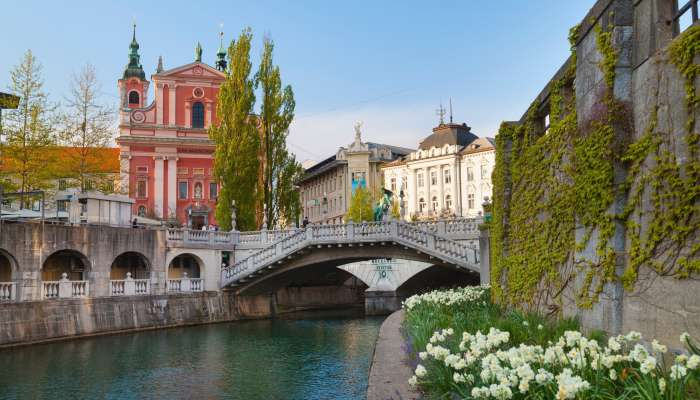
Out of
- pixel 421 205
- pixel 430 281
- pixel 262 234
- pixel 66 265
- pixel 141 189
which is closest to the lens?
pixel 66 265

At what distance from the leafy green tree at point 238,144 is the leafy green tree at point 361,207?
24309 millimetres

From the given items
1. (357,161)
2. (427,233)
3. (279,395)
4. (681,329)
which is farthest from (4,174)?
(357,161)

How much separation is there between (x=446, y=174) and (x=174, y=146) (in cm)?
Result: 2892

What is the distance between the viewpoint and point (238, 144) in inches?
1581

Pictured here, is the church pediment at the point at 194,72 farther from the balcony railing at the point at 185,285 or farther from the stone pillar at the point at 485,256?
the stone pillar at the point at 485,256

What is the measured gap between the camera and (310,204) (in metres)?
87.0

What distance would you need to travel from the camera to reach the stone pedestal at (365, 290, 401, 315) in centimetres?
4291

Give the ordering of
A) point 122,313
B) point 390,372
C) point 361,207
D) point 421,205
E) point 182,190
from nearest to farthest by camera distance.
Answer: point 390,372 → point 122,313 → point 182,190 → point 361,207 → point 421,205

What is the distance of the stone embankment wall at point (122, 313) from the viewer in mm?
24078

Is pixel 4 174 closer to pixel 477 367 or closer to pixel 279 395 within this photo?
pixel 279 395

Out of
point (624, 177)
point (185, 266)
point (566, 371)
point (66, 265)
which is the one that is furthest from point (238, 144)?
point (566, 371)

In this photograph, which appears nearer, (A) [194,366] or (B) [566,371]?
(B) [566,371]

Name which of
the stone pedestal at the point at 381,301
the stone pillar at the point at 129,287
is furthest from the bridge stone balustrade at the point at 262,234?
the stone pedestal at the point at 381,301

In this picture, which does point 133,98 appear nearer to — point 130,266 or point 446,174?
point 446,174
